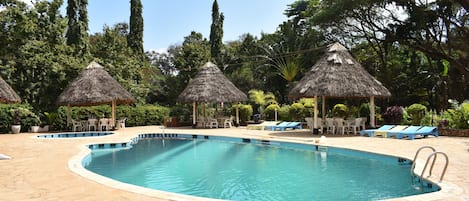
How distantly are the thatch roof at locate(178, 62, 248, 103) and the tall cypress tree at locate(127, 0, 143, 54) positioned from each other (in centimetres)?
1148

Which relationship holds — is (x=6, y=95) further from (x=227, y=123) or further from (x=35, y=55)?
(x=227, y=123)

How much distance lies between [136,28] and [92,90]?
1356cm

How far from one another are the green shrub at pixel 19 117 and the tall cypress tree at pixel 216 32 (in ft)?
53.9

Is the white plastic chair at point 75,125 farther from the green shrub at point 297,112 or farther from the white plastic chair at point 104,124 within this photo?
the green shrub at point 297,112

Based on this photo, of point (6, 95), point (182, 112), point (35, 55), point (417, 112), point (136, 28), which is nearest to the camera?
point (6, 95)

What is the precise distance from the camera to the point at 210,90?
19578mm

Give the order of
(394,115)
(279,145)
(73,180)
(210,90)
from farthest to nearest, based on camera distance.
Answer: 1. (210,90)
2. (394,115)
3. (279,145)
4. (73,180)

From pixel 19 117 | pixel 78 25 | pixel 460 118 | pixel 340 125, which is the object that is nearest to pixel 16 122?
pixel 19 117

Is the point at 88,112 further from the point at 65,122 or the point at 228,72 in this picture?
the point at 228,72

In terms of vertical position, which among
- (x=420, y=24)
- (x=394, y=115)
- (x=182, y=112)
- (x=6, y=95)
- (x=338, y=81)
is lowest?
(x=394, y=115)

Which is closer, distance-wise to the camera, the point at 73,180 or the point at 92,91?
the point at 73,180

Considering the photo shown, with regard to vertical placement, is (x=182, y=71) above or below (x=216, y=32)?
below

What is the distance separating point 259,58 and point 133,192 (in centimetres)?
2543

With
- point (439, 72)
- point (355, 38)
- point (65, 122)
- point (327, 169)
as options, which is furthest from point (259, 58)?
point (327, 169)
